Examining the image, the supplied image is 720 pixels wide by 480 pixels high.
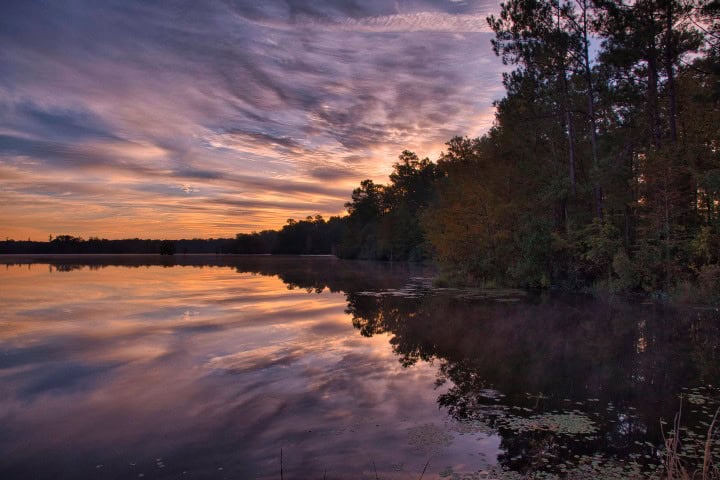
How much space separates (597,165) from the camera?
2442cm

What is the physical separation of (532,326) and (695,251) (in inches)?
446

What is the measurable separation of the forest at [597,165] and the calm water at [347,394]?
22.3 ft

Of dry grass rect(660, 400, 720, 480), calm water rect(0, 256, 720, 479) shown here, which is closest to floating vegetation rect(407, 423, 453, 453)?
calm water rect(0, 256, 720, 479)

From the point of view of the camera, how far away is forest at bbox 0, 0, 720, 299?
21.5 m

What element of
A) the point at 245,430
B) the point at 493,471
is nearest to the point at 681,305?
the point at 493,471

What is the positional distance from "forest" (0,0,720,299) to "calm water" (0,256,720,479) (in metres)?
6.79

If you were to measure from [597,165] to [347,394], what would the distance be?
21.5 meters

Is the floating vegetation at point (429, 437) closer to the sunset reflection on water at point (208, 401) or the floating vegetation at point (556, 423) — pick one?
the sunset reflection on water at point (208, 401)

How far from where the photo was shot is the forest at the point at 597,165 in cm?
2153

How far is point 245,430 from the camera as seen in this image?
6172 mm

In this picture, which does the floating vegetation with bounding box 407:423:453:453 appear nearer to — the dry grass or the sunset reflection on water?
the sunset reflection on water

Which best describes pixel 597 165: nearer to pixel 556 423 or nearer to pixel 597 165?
pixel 597 165

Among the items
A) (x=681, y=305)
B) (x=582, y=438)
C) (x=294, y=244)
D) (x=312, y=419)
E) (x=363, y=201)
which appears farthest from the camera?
(x=294, y=244)

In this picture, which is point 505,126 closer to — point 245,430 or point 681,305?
point 681,305
